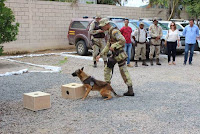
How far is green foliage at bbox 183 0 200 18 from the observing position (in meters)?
20.9

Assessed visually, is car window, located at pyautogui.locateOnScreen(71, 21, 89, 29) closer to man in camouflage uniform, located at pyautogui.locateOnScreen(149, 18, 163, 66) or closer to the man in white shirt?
the man in white shirt

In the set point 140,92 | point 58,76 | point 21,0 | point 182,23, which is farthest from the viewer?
point 182,23

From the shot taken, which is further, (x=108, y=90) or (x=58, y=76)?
(x=58, y=76)

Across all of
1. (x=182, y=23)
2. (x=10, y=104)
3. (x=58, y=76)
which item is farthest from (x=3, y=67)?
(x=182, y=23)

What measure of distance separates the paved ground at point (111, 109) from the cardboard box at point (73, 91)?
145mm

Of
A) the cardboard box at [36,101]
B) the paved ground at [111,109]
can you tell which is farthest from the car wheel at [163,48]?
the cardboard box at [36,101]

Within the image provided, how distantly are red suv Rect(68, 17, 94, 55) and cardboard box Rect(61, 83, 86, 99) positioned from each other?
7436mm

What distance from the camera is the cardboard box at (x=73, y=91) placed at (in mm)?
6605

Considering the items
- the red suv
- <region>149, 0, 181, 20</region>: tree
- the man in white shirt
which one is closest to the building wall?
the red suv

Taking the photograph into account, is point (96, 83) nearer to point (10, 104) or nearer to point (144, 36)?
point (10, 104)

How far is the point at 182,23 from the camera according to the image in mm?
16234

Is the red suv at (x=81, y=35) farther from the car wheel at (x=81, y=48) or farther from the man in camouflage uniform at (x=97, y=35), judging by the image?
the man in camouflage uniform at (x=97, y=35)

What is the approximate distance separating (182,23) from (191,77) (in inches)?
295

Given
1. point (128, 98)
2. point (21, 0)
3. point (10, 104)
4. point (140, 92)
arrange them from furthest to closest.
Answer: point (21, 0) < point (140, 92) < point (128, 98) < point (10, 104)
